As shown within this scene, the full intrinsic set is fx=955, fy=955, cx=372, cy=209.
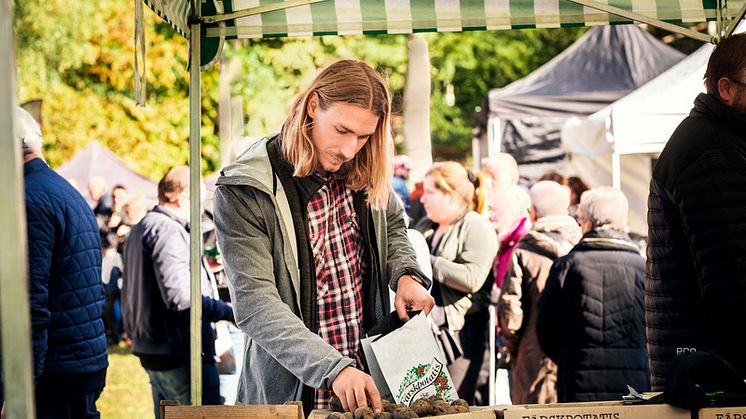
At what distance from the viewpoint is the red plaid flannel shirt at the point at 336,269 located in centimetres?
262

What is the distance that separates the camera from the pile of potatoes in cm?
208

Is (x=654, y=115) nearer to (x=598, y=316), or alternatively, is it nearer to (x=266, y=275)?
(x=598, y=316)

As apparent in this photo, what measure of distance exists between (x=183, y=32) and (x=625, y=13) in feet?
5.03

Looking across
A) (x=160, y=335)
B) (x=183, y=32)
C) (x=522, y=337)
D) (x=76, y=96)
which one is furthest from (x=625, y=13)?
(x=76, y=96)

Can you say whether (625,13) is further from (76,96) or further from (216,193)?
(76,96)

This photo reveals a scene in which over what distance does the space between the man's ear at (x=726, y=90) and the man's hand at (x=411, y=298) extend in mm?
976

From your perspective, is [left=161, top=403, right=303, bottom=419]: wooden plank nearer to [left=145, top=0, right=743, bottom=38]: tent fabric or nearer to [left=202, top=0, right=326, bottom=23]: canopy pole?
[left=202, top=0, right=326, bottom=23]: canopy pole

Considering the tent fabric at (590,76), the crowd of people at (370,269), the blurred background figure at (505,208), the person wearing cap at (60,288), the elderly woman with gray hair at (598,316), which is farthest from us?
the tent fabric at (590,76)

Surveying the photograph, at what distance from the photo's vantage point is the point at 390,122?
8.85 ft

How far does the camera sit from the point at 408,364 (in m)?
2.42

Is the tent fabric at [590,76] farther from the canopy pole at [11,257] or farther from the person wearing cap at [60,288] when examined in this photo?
the canopy pole at [11,257]

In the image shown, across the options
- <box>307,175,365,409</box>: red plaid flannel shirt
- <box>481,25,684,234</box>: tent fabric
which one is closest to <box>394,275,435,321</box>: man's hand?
<box>307,175,365,409</box>: red plaid flannel shirt

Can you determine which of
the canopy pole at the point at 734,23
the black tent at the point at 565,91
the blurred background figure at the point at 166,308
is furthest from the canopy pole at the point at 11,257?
the black tent at the point at 565,91

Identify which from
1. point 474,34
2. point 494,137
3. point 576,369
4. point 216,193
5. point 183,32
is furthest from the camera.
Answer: point 474,34
